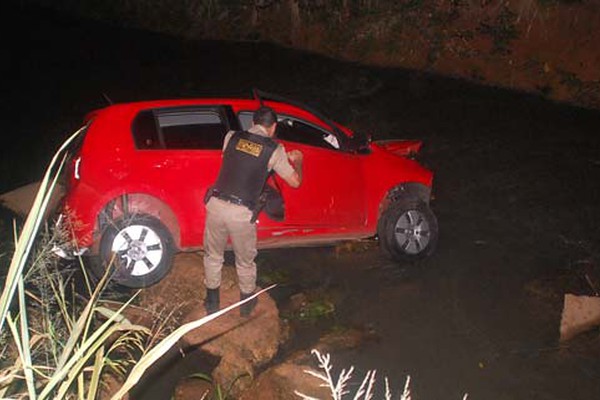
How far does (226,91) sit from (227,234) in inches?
361

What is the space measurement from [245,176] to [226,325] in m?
1.49

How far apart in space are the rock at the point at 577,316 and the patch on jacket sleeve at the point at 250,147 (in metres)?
3.00

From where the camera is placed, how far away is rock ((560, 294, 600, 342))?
6.05 m

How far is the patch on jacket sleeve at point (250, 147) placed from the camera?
17.6 ft

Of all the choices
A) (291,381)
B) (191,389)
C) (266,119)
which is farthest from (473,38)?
(191,389)

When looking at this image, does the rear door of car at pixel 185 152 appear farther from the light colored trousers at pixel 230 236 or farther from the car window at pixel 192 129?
the light colored trousers at pixel 230 236

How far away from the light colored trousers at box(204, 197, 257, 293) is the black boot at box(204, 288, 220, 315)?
2.1 inches

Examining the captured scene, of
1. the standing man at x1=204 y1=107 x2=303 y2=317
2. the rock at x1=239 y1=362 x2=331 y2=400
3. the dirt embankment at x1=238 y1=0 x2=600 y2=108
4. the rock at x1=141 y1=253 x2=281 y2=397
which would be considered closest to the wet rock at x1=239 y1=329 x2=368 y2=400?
the rock at x1=239 y1=362 x2=331 y2=400

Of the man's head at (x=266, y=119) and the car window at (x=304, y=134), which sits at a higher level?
the man's head at (x=266, y=119)

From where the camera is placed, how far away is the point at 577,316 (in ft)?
19.9

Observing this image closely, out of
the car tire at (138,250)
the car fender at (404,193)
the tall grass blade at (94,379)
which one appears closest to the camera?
the tall grass blade at (94,379)

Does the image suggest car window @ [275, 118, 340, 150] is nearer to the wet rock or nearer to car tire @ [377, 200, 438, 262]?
car tire @ [377, 200, 438, 262]

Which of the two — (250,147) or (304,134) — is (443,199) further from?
(250,147)

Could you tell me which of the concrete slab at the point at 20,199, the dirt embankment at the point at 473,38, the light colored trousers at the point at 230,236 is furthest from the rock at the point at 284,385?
the dirt embankment at the point at 473,38
